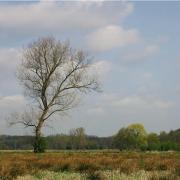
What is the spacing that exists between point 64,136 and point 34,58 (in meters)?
52.2

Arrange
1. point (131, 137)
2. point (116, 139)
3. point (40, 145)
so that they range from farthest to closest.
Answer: point (131, 137), point (116, 139), point (40, 145)

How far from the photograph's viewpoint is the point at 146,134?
90.2 m

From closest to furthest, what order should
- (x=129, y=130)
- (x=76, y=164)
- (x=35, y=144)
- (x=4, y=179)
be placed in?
(x=4, y=179), (x=76, y=164), (x=35, y=144), (x=129, y=130)

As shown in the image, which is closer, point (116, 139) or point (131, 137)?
point (116, 139)

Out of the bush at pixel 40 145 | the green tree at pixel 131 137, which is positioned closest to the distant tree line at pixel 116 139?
the green tree at pixel 131 137

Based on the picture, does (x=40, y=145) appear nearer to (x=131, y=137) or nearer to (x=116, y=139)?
(x=116, y=139)

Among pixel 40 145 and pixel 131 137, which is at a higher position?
pixel 131 137

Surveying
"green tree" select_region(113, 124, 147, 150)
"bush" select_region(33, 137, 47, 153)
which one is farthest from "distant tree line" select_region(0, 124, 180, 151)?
"bush" select_region(33, 137, 47, 153)

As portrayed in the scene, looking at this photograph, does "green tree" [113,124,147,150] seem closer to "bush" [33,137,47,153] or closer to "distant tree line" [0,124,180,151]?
"distant tree line" [0,124,180,151]

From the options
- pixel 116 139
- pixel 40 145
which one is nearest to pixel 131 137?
pixel 116 139

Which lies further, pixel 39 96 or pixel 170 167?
pixel 39 96

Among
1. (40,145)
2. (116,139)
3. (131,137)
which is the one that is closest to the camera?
(40,145)

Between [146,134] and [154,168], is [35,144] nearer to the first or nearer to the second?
[154,168]

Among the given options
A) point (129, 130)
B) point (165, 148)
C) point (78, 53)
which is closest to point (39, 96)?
point (78, 53)
